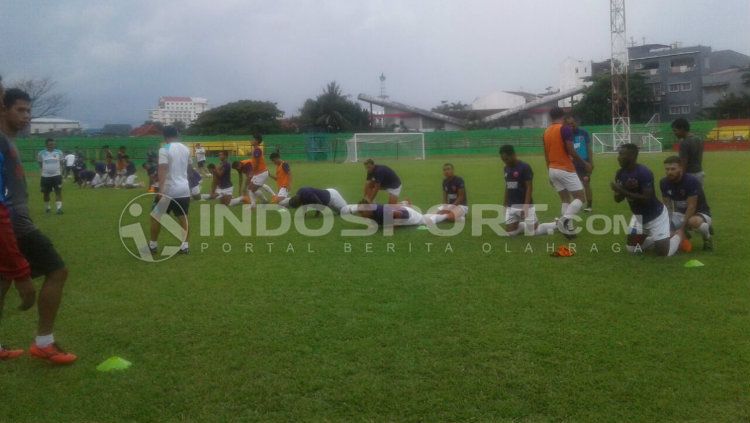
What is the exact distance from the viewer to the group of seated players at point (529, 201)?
24.9 ft

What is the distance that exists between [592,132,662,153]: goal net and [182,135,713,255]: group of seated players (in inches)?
1464

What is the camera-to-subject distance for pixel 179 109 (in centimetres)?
6097

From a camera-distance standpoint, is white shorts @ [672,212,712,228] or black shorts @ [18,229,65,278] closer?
black shorts @ [18,229,65,278]

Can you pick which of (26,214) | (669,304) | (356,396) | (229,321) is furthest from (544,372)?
(26,214)

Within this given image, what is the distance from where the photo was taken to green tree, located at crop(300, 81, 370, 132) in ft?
226

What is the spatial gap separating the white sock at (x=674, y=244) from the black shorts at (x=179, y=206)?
237 inches

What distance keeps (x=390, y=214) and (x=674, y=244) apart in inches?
168

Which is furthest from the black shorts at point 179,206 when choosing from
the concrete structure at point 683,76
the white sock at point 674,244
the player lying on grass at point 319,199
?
the concrete structure at point 683,76

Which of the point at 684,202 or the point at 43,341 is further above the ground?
the point at 684,202

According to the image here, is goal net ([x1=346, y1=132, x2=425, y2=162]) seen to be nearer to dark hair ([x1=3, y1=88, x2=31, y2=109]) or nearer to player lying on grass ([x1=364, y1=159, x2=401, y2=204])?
player lying on grass ([x1=364, y1=159, x2=401, y2=204])

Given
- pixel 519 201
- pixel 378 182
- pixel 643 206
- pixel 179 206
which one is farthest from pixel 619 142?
pixel 179 206

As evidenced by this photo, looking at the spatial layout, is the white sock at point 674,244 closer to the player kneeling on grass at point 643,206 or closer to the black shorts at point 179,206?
the player kneeling on grass at point 643,206

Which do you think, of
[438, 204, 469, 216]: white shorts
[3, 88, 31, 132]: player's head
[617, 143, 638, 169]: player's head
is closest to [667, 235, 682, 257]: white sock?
[617, 143, 638, 169]: player's head

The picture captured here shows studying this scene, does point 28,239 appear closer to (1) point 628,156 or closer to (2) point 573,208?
(1) point 628,156
